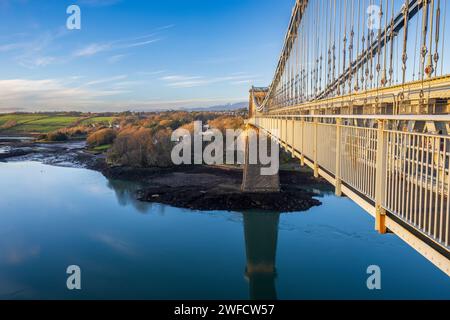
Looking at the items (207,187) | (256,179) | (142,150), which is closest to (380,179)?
(256,179)

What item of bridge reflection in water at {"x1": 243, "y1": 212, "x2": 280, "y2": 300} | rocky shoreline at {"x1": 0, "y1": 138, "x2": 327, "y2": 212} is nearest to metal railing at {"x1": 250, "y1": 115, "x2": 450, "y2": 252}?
bridge reflection in water at {"x1": 243, "y1": 212, "x2": 280, "y2": 300}

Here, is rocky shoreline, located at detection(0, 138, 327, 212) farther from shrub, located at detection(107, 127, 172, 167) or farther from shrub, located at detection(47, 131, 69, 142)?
shrub, located at detection(47, 131, 69, 142)

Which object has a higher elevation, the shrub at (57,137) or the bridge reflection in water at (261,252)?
the shrub at (57,137)

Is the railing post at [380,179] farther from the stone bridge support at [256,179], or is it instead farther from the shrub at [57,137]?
the shrub at [57,137]

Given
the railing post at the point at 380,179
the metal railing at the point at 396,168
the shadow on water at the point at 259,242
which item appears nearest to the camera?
the metal railing at the point at 396,168

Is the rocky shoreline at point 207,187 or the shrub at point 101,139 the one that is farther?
the shrub at point 101,139

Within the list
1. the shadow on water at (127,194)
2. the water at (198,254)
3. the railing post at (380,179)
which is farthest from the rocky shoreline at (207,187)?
the railing post at (380,179)
